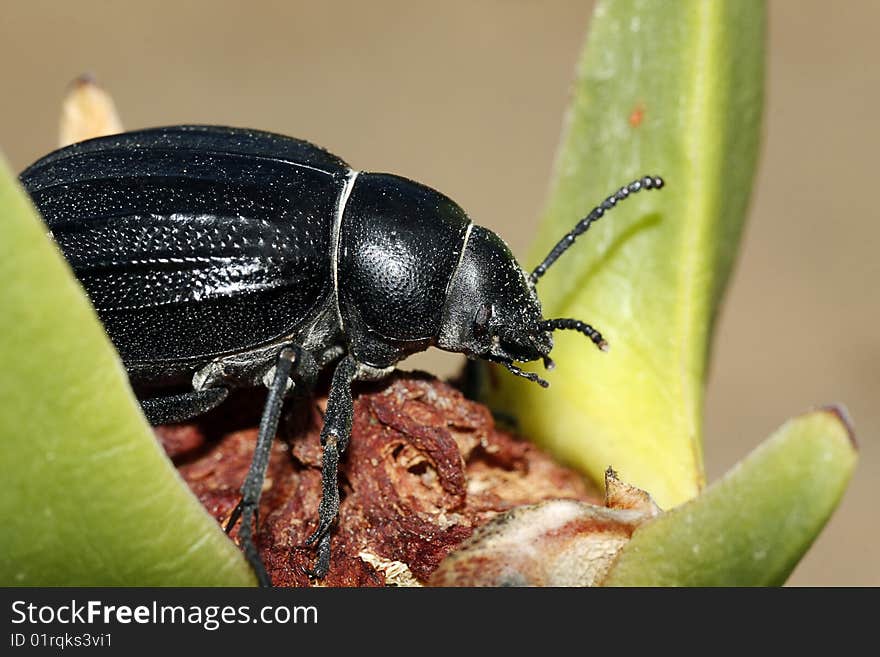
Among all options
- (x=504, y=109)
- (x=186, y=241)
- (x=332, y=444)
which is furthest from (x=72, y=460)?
(x=504, y=109)

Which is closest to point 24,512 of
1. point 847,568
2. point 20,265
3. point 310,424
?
point 20,265

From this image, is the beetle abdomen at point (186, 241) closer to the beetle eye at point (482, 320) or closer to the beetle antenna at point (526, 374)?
the beetle eye at point (482, 320)

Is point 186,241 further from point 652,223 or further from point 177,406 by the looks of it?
point 652,223

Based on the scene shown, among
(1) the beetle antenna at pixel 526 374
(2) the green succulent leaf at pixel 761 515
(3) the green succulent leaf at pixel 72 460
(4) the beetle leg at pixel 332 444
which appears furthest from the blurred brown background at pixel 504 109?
(3) the green succulent leaf at pixel 72 460

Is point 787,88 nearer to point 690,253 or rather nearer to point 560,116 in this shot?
point 560,116

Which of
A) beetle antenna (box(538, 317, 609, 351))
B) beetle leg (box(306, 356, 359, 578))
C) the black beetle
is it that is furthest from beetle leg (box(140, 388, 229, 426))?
beetle antenna (box(538, 317, 609, 351))

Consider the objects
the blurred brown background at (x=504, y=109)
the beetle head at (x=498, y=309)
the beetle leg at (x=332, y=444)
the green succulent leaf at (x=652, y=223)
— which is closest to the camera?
the beetle leg at (x=332, y=444)
